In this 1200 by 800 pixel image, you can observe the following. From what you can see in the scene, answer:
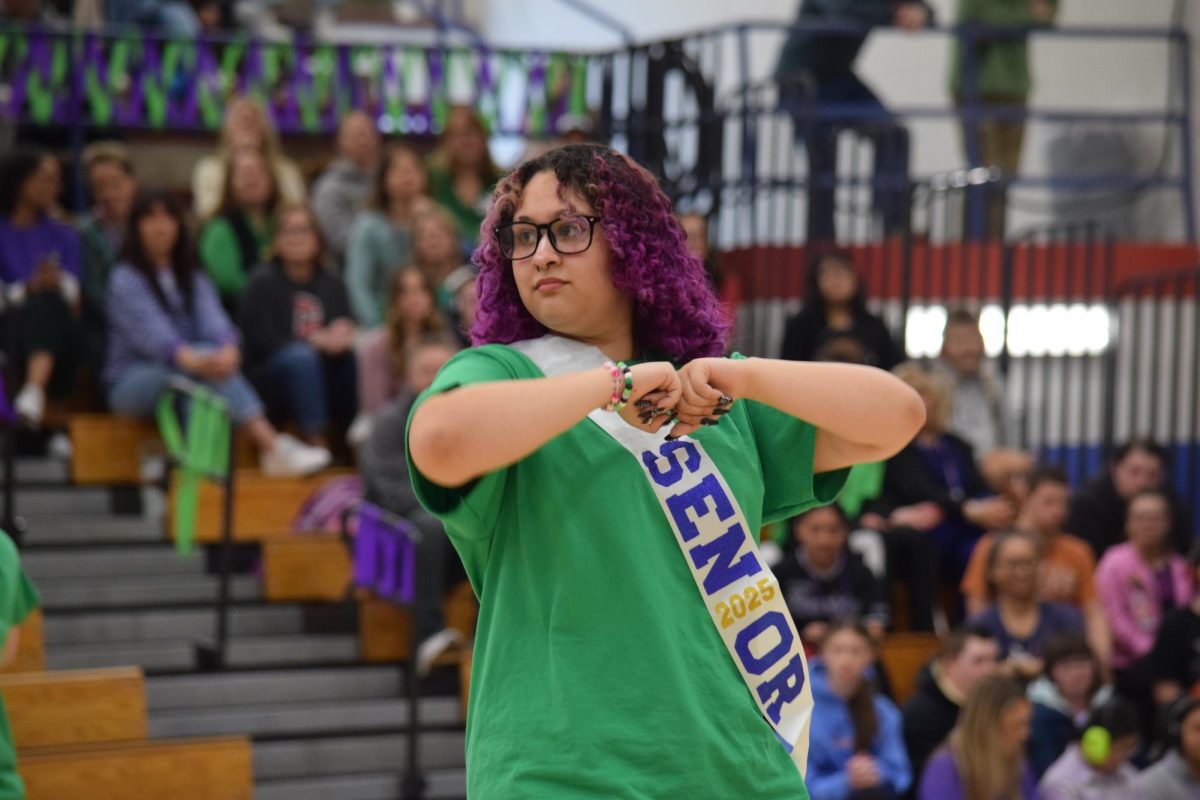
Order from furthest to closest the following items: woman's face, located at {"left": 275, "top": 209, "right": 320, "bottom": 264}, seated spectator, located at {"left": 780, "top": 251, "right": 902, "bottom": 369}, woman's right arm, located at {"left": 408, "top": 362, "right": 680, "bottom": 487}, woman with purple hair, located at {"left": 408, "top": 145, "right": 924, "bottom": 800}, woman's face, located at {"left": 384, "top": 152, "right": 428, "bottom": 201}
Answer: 1. woman's face, located at {"left": 384, "top": 152, "right": 428, "bottom": 201}
2. seated spectator, located at {"left": 780, "top": 251, "right": 902, "bottom": 369}
3. woman's face, located at {"left": 275, "top": 209, "right": 320, "bottom": 264}
4. woman with purple hair, located at {"left": 408, "top": 145, "right": 924, "bottom": 800}
5. woman's right arm, located at {"left": 408, "top": 362, "right": 680, "bottom": 487}

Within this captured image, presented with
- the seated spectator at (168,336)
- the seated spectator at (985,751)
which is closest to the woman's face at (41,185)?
the seated spectator at (168,336)

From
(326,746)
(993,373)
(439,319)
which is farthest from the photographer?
(993,373)

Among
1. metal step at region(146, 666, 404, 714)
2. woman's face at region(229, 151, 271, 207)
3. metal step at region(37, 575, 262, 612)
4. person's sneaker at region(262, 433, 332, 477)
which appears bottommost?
metal step at region(146, 666, 404, 714)

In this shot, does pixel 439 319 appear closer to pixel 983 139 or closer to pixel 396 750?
pixel 396 750

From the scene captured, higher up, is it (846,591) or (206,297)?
(206,297)

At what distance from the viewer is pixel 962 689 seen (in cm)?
684

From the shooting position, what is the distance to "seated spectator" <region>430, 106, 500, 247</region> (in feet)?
31.0

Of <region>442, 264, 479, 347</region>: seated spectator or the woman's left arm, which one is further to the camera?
<region>442, 264, 479, 347</region>: seated spectator

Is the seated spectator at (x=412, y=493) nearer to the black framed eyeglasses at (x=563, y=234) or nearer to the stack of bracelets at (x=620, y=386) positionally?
the black framed eyeglasses at (x=563, y=234)

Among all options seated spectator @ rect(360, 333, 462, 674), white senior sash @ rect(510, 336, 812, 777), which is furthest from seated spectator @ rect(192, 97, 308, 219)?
white senior sash @ rect(510, 336, 812, 777)

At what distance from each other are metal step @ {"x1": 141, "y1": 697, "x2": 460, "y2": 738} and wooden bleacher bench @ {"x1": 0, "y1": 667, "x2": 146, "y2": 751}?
0.25 metres

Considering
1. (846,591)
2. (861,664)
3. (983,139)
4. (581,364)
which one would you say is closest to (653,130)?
(983,139)

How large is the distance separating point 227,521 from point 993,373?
4195 millimetres

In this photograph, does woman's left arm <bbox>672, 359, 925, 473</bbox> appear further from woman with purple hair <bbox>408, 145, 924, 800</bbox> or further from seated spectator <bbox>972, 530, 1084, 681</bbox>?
seated spectator <bbox>972, 530, 1084, 681</bbox>
